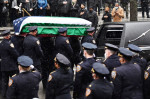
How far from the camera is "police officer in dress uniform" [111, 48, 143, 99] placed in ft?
18.1

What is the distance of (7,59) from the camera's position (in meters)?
8.46

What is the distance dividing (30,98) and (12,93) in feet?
1.28

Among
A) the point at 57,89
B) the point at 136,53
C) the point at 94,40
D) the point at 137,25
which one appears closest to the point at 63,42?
the point at 94,40

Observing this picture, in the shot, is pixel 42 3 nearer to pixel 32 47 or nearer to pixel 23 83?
pixel 32 47

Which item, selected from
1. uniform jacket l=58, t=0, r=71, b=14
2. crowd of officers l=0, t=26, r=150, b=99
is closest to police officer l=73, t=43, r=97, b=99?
crowd of officers l=0, t=26, r=150, b=99

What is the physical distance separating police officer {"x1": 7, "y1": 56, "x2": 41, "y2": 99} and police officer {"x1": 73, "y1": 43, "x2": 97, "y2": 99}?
2.82 ft

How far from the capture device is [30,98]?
5621 mm

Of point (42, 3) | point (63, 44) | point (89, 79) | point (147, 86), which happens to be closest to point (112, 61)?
point (89, 79)

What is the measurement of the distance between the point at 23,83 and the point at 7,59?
3.18 meters

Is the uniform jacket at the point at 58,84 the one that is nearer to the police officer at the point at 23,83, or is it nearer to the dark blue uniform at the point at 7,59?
the police officer at the point at 23,83

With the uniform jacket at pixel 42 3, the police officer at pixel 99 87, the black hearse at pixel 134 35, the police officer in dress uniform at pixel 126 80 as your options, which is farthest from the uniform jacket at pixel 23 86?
the uniform jacket at pixel 42 3

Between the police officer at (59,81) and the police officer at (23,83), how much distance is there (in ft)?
0.86

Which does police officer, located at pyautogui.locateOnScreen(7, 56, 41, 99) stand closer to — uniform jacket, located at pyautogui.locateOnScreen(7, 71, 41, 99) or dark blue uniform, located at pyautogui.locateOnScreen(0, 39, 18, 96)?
uniform jacket, located at pyautogui.locateOnScreen(7, 71, 41, 99)

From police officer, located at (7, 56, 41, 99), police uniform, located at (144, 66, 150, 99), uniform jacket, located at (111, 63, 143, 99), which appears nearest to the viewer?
police officer, located at (7, 56, 41, 99)
